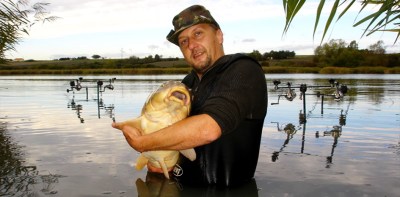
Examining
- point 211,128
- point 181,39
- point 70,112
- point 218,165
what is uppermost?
point 181,39

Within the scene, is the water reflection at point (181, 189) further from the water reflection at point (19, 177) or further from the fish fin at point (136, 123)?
the water reflection at point (19, 177)

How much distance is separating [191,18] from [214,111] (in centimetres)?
128

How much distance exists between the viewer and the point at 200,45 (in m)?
4.10

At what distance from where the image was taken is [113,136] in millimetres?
10680

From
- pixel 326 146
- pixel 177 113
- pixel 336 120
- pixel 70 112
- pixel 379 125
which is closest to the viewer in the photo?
pixel 177 113

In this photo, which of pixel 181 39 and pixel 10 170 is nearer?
pixel 181 39

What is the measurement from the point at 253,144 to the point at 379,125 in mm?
10207

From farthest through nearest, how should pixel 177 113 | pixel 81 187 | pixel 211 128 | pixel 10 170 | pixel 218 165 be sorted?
1. pixel 10 170
2. pixel 81 187
3. pixel 218 165
4. pixel 177 113
5. pixel 211 128

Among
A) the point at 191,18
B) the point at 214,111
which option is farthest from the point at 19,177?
the point at 214,111

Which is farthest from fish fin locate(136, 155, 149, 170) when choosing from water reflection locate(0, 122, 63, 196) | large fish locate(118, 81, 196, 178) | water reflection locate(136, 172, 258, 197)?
water reflection locate(0, 122, 63, 196)

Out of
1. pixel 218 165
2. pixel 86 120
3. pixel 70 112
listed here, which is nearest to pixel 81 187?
pixel 218 165

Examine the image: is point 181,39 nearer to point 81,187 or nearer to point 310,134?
point 81,187

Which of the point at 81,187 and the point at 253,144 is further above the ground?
the point at 253,144

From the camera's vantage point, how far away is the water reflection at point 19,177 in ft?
18.1
